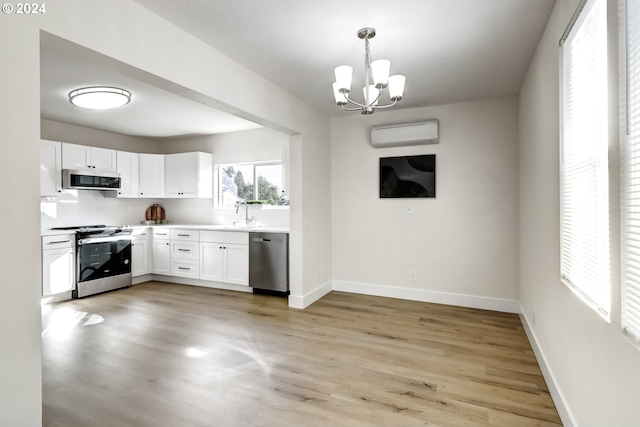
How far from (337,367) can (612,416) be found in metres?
1.74

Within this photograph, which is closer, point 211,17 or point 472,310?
point 211,17

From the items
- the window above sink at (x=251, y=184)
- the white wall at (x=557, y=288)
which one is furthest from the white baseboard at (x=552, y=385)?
the window above sink at (x=251, y=184)

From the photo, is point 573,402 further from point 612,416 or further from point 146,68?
point 146,68

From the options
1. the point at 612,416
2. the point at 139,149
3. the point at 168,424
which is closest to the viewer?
the point at 612,416

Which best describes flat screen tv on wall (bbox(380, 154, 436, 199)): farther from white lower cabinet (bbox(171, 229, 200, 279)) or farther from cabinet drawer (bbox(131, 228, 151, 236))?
cabinet drawer (bbox(131, 228, 151, 236))

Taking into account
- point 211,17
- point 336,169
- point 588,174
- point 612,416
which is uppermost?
point 211,17

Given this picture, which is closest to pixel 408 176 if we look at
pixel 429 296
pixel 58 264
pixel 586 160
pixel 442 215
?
pixel 442 215

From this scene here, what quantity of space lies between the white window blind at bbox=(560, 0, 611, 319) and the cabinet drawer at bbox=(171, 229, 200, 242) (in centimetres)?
484

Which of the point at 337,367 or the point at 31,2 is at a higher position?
the point at 31,2

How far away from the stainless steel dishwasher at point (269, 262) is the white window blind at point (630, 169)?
148 inches

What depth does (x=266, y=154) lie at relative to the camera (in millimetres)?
5449

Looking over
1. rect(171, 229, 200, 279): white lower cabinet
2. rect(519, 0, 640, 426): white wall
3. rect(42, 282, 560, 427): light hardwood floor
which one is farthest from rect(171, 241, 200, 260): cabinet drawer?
rect(519, 0, 640, 426): white wall

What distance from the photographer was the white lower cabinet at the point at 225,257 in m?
4.94

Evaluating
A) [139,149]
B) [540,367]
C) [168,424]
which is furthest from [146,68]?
[139,149]
